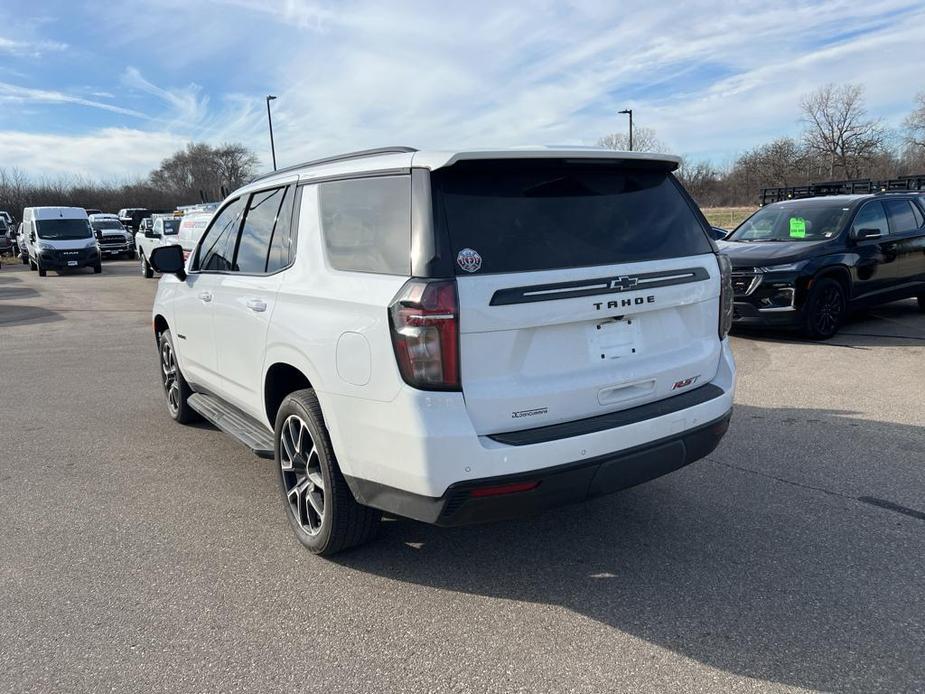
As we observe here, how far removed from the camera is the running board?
4.01 m

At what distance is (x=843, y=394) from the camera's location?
6.26m

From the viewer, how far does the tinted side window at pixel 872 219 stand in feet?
30.4

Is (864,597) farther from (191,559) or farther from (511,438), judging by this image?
(191,559)

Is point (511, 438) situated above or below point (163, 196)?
below

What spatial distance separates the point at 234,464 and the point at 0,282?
72.8 feet

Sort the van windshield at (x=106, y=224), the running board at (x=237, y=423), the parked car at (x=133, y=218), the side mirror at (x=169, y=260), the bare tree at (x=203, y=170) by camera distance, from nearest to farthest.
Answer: the running board at (x=237, y=423) < the side mirror at (x=169, y=260) < the van windshield at (x=106, y=224) < the parked car at (x=133, y=218) < the bare tree at (x=203, y=170)

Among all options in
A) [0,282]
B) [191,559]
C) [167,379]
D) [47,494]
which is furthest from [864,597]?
[0,282]

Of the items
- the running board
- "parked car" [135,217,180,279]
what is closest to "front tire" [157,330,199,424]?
the running board

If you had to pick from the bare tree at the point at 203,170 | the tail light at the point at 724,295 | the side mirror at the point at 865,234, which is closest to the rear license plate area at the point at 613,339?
the tail light at the point at 724,295

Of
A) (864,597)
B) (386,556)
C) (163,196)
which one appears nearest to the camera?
(864,597)

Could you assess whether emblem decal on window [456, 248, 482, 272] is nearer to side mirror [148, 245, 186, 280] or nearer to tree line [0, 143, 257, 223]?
side mirror [148, 245, 186, 280]

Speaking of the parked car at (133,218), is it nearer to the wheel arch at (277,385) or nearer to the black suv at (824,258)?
the black suv at (824,258)

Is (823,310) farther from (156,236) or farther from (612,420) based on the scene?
(156,236)

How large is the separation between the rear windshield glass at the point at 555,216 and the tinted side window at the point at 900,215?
7841 millimetres
